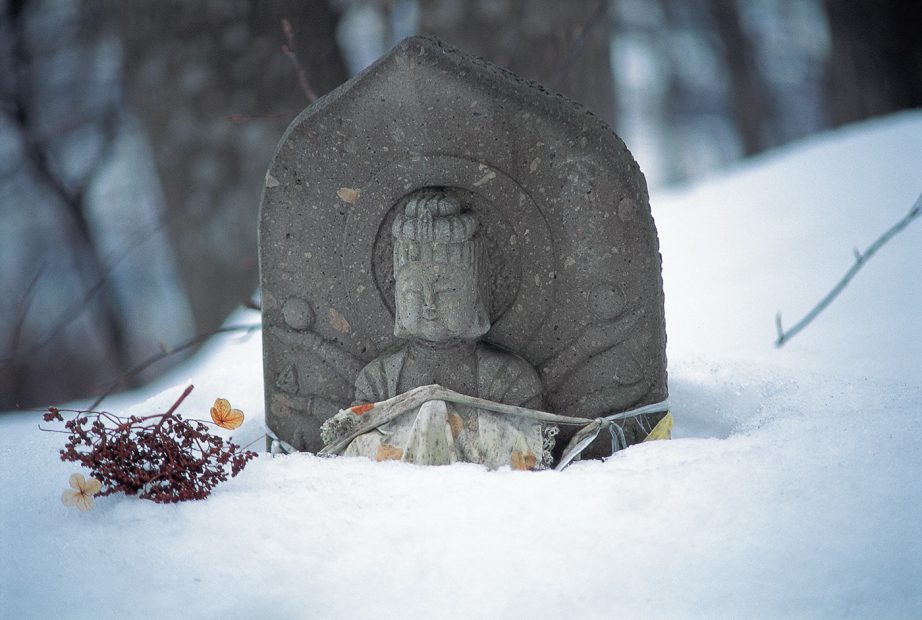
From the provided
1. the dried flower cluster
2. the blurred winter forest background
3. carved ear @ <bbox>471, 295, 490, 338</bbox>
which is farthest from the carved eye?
the blurred winter forest background

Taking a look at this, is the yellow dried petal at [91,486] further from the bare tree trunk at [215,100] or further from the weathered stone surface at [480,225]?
the bare tree trunk at [215,100]

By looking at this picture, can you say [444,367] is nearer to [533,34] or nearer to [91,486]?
[91,486]

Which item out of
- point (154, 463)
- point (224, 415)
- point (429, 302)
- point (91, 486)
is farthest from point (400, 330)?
point (91, 486)

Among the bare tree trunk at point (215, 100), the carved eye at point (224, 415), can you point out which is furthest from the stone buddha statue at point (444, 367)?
the bare tree trunk at point (215, 100)

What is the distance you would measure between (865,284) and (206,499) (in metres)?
2.65

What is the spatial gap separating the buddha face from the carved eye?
1.53 ft

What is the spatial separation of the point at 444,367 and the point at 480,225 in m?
0.34

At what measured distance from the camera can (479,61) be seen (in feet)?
6.77

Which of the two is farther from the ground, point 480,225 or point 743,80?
point 743,80

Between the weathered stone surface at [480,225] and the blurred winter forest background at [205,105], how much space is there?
59.8 inches

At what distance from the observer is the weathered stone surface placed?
207 cm

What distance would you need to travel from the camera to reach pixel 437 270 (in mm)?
2066

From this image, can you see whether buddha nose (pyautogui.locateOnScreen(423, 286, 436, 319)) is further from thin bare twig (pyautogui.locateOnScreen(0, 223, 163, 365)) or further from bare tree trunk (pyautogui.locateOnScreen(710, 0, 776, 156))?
bare tree trunk (pyautogui.locateOnScreen(710, 0, 776, 156))

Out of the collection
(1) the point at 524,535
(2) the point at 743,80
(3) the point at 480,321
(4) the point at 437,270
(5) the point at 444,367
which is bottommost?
(1) the point at 524,535
